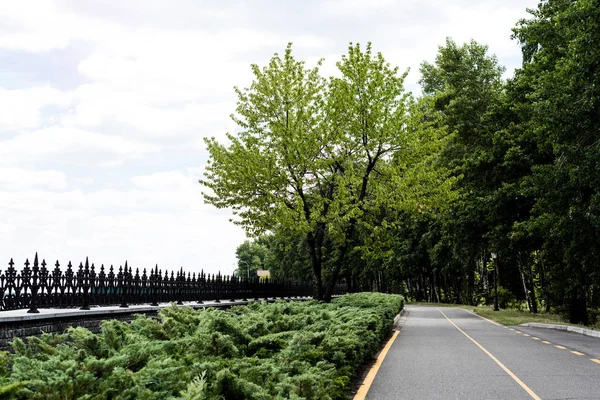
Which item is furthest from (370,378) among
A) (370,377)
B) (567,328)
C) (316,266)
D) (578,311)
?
(578,311)

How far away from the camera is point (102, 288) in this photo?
1527 centimetres

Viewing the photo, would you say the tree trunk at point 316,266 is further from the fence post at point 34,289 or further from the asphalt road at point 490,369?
the fence post at point 34,289

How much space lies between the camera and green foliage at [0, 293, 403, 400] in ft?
11.9

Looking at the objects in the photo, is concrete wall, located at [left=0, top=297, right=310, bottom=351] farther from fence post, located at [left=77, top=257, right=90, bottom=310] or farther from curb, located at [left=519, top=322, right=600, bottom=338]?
curb, located at [left=519, top=322, right=600, bottom=338]

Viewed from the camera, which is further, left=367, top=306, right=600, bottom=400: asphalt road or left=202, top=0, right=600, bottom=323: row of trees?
left=202, top=0, right=600, bottom=323: row of trees

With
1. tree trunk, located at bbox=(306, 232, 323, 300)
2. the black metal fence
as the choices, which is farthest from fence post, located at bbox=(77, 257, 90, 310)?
tree trunk, located at bbox=(306, 232, 323, 300)

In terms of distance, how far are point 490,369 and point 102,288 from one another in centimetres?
965

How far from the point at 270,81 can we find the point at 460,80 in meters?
18.5

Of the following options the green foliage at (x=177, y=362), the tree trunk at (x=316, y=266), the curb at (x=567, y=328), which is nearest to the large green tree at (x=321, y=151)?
the tree trunk at (x=316, y=266)

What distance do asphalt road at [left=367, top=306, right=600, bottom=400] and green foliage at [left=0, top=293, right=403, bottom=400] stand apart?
1503mm

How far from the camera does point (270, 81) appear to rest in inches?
1080

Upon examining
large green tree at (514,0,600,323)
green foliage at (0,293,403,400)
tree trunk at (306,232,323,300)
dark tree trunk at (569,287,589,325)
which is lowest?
dark tree trunk at (569,287,589,325)

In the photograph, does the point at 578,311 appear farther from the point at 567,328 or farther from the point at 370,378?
the point at 370,378

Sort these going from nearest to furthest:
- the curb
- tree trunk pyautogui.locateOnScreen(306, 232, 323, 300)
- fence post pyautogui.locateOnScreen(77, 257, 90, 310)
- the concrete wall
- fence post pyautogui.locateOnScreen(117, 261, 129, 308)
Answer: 1. the concrete wall
2. fence post pyautogui.locateOnScreen(77, 257, 90, 310)
3. fence post pyautogui.locateOnScreen(117, 261, 129, 308)
4. the curb
5. tree trunk pyautogui.locateOnScreen(306, 232, 323, 300)
